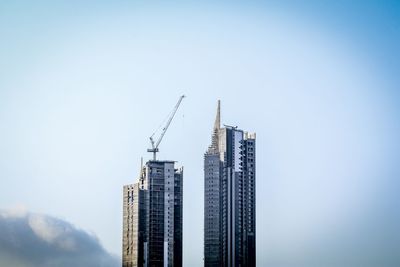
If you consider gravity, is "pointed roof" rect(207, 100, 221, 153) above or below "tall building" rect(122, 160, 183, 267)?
above

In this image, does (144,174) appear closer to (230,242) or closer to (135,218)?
(135,218)

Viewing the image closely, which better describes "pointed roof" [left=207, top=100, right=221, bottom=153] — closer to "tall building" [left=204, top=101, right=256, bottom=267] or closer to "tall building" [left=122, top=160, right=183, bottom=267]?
"tall building" [left=204, top=101, right=256, bottom=267]

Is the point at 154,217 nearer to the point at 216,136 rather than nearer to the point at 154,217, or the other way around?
the point at 154,217

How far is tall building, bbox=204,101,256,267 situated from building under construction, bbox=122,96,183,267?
523 centimetres

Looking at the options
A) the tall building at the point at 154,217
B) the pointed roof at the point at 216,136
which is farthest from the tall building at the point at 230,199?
the tall building at the point at 154,217

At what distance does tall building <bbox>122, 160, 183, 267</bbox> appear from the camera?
112 m

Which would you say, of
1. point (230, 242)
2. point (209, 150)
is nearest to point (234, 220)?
point (230, 242)

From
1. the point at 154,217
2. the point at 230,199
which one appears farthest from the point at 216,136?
the point at 154,217

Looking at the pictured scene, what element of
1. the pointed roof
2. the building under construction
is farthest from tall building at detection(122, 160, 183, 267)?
the pointed roof

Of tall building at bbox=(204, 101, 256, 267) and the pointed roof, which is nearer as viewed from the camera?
tall building at bbox=(204, 101, 256, 267)

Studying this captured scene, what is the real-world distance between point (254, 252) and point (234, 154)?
14.0 meters

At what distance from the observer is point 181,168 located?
118m

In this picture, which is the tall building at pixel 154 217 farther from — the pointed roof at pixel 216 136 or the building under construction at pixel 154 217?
the pointed roof at pixel 216 136

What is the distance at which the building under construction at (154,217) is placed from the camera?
112m
